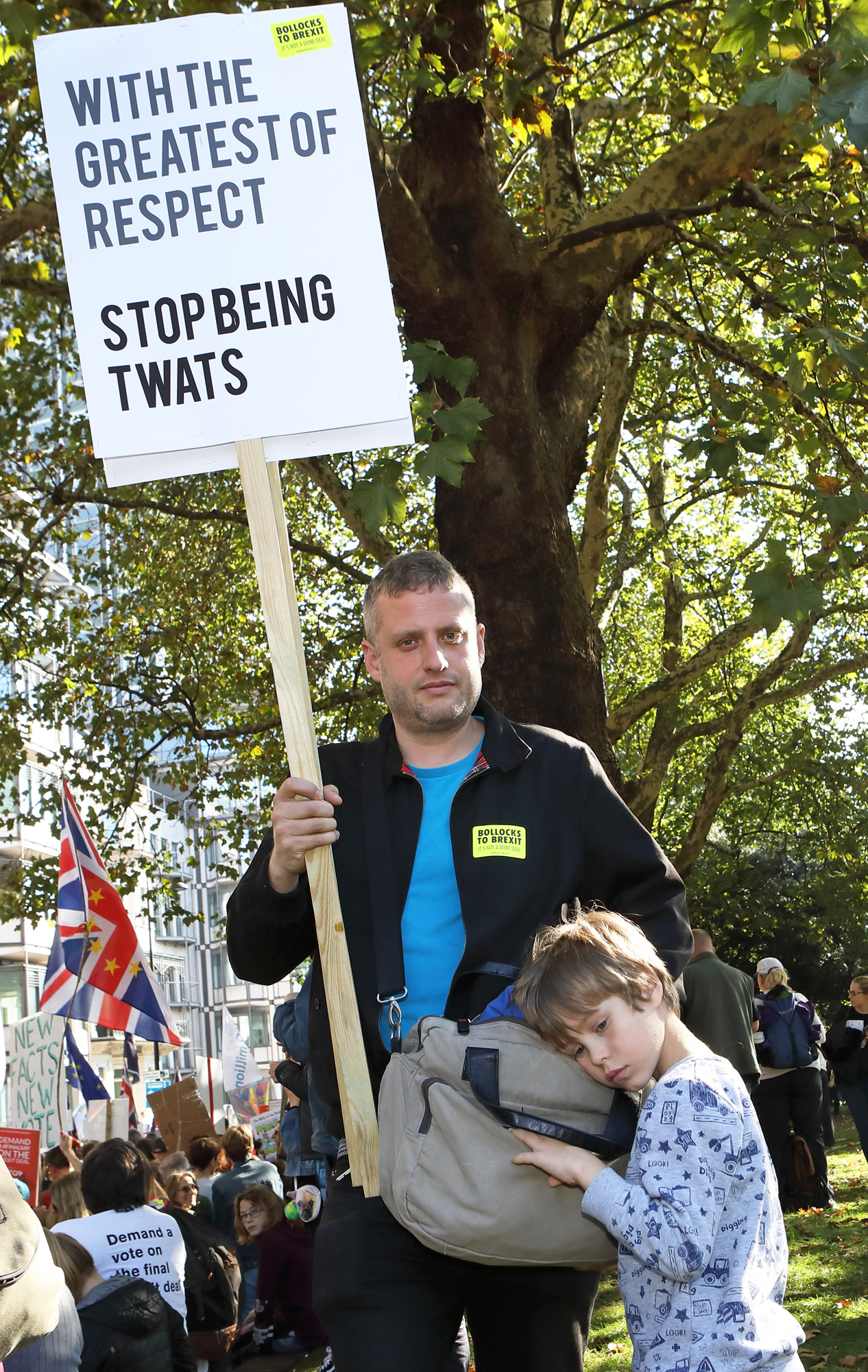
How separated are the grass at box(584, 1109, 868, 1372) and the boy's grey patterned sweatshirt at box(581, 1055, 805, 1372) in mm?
4344

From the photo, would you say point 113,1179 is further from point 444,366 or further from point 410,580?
point 410,580

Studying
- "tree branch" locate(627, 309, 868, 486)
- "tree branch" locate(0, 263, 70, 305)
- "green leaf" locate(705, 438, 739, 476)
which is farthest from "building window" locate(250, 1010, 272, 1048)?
"green leaf" locate(705, 438, 739, 476)

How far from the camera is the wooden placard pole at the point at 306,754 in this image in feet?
9.61

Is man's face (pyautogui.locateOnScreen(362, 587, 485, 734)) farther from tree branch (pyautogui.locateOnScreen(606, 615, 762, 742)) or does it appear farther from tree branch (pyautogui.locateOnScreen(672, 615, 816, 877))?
tree branch (pyautogui.locateOnScreen(672, 615, 816, 877))

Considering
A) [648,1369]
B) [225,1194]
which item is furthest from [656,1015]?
[225,1194]

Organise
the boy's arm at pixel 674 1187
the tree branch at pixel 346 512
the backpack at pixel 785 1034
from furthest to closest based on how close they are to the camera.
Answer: the backpack at pixel 785 1034 < the tree branch at pixel 346 512 < the boy's arm at pixel 674 1187

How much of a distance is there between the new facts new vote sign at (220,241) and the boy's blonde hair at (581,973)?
4.24ft

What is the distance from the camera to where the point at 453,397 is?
6832 mm

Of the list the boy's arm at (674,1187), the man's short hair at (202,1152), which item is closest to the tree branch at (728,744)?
the man's short hair at (202,1152)

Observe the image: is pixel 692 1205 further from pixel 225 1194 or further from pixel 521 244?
pixel 225 1194

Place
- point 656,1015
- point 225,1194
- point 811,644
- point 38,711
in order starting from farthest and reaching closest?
1. point 811,644
2. point 38,711
3. point 225,1194
4. point 656,1015

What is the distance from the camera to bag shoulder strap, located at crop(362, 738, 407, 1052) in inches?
117

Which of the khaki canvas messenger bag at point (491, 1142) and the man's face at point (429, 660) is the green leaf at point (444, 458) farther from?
the khaki canvas messenger bag at point (491, 1142)

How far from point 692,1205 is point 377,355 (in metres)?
1.98
